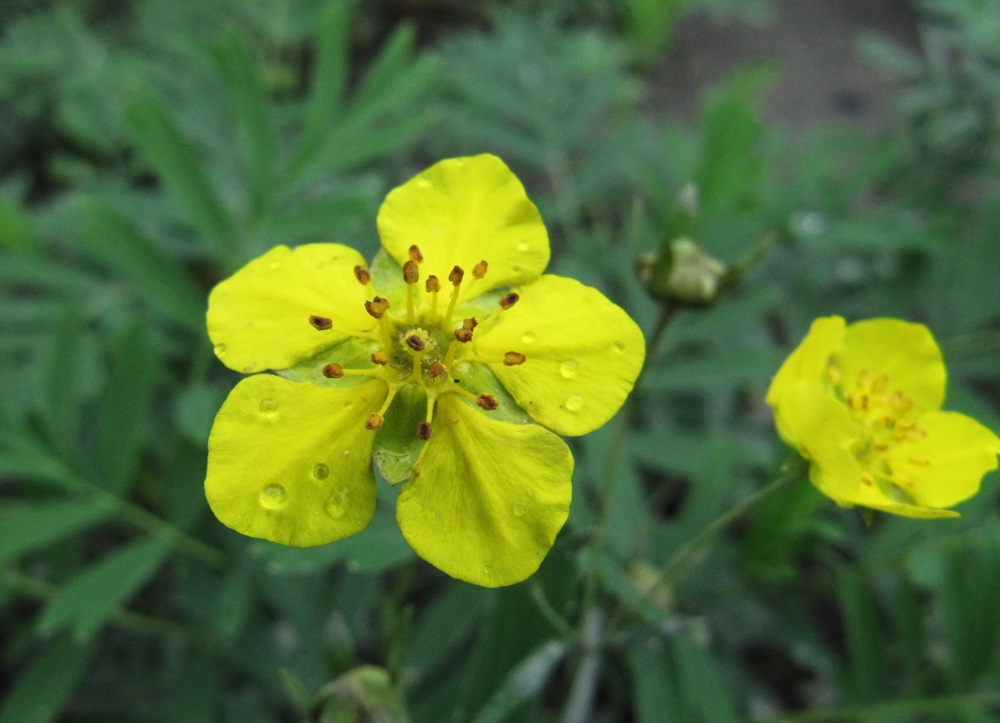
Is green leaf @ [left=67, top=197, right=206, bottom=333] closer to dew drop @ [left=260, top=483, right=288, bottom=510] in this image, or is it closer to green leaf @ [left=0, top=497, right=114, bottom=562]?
green leaf @ [left=0, top=497, right=114, bottom=562]

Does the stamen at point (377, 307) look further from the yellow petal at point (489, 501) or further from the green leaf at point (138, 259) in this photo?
the green leaf at point (138, 259)

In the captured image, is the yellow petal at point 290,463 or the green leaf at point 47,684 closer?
the yellow petal at point 290,463

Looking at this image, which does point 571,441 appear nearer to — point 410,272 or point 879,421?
point 879,421

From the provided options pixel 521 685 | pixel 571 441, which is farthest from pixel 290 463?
pixel 571 441

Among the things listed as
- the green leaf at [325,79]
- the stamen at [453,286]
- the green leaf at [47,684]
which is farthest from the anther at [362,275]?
the green leaf at [47,684]

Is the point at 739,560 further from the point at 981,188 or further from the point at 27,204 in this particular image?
the point at 27,204

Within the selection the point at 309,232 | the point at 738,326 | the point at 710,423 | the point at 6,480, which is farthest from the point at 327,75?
the point at 6,480
